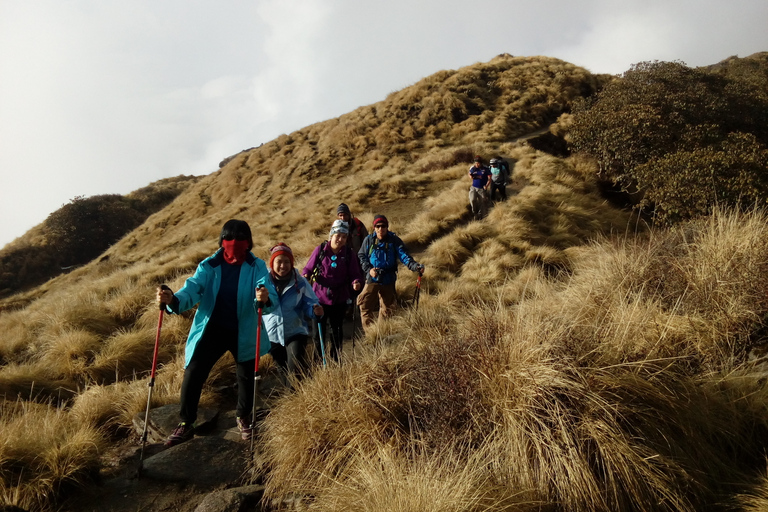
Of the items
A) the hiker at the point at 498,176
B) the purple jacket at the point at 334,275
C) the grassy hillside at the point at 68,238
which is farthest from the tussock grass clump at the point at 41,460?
the grassy hillside at the point at 68,238

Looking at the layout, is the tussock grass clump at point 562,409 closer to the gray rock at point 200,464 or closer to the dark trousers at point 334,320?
the gray rock at point 200,464

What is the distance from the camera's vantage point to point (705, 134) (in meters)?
13.7

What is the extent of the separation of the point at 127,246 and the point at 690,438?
28.9m

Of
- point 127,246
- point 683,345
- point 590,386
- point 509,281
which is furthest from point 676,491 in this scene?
point 127,246

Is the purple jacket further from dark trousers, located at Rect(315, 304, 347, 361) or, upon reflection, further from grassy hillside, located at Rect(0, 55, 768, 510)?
grassy hillside, located at Rect(0, 55, 768, 510)

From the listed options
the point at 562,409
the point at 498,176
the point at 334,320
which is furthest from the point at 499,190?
the point at 562,409

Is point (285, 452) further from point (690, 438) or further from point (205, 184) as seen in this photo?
point (205, 184)

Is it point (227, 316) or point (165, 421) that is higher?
point (227, 316)

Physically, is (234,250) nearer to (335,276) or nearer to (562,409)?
(335,276)

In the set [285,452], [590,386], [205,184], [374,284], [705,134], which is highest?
[205,184]

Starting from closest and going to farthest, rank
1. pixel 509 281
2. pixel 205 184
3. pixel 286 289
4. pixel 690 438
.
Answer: pixel 690 438
pixel 286 289
pixel 509 281
pixel 205 184

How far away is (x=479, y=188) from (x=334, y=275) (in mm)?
8496

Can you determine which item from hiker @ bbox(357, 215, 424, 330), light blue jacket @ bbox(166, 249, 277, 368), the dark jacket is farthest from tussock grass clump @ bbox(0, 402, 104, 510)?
the dark jacket

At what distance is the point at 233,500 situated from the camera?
2.98m
